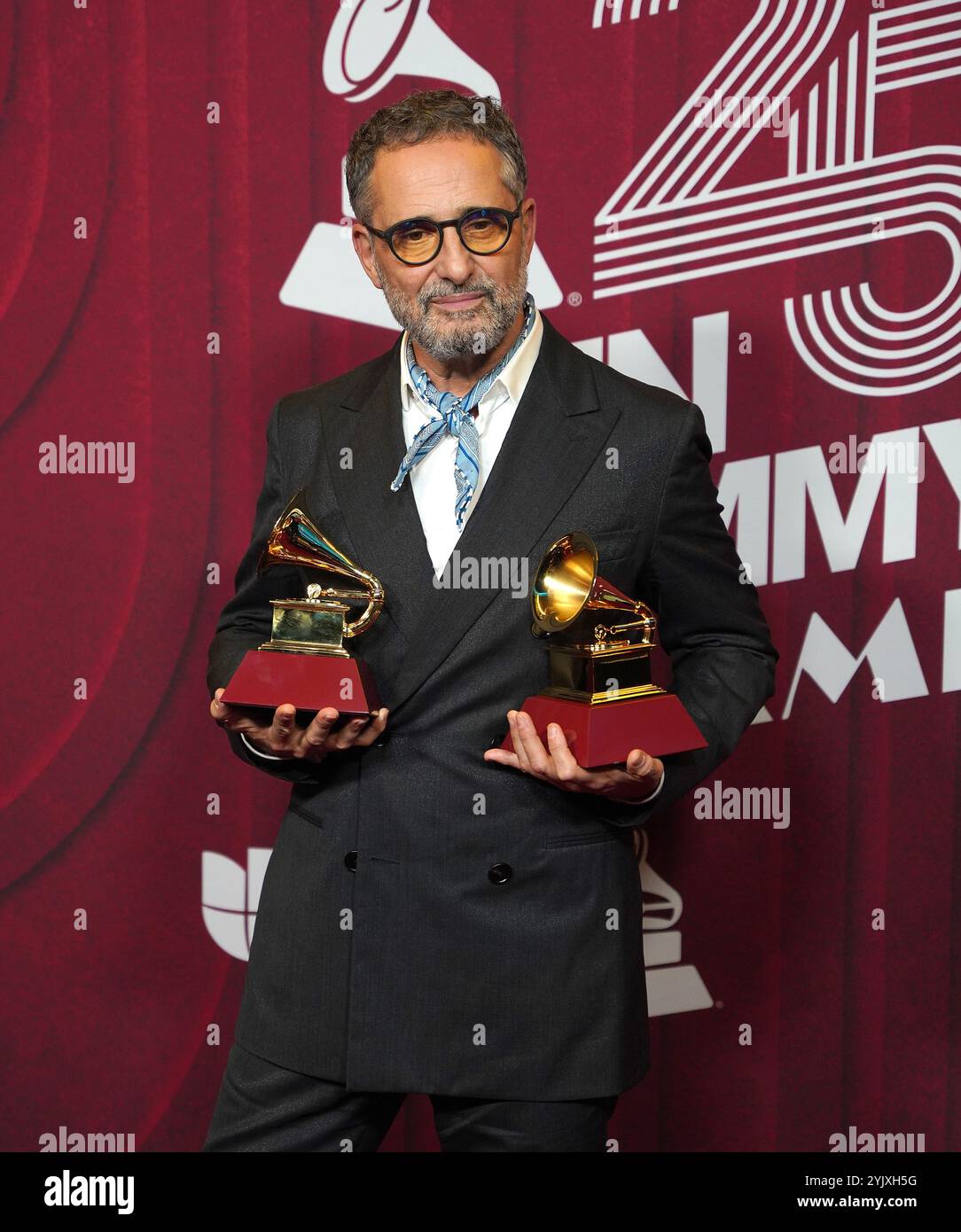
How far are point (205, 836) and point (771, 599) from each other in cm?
150

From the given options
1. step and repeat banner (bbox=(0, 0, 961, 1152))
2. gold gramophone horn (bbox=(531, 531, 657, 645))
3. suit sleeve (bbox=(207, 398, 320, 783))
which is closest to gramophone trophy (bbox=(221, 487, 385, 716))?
suit sleeve (bbox=(207, 398, 320, 783))

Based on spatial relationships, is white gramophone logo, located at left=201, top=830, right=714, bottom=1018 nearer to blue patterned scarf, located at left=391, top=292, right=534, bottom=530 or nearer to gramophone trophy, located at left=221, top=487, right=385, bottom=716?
gramophone trophy, located at left=221, top=487, right=385, bottom=716

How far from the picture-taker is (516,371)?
217 cm

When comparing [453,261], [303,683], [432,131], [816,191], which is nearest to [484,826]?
[303,683]

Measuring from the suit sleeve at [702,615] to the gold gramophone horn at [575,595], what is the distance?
0.18m

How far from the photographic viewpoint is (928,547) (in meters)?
3.05

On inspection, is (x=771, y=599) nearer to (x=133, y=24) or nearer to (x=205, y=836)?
(x=205, y=836)

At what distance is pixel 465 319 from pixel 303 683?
2.11 feet

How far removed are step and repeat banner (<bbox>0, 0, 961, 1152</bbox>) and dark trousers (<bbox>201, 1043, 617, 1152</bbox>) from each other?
1.09 m

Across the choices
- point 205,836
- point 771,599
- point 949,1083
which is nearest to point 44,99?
point 205,836

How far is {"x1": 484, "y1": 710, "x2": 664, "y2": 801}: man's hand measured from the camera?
1.85 metres

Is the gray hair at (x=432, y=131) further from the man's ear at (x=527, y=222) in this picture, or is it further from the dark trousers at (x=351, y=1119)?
the dark trousers at (x=351, y=1119)

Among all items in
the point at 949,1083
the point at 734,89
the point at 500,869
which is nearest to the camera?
the point at 500,869
